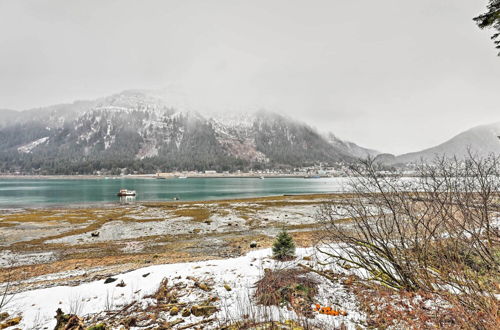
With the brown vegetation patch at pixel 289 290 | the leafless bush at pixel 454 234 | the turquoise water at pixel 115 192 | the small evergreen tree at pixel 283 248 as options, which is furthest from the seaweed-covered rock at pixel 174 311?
the turquoise water at pixel 115 192

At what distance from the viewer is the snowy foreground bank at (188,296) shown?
4633 millimetres

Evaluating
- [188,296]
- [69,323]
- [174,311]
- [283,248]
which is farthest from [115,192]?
[174,311]

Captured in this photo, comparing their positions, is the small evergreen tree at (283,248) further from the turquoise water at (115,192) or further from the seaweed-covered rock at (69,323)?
the turquoise water at (115,192)

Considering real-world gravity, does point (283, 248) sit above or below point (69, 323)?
below

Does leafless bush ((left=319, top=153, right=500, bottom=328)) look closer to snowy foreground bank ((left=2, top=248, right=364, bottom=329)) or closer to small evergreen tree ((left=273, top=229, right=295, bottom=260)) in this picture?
snowy foreground bank ((left=2, top=248, right=364, bottom=329))

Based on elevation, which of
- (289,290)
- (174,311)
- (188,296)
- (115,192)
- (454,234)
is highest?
(454,234)

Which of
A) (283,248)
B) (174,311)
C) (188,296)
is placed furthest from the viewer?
(283,248)

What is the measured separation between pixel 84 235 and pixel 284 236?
20.5 m

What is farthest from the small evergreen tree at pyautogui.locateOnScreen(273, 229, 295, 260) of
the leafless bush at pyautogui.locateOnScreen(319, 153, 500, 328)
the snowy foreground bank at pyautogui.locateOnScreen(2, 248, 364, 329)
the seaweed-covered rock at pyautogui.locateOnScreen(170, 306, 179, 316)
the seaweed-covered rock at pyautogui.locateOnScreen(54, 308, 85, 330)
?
the seaweed-covered rock at pyautogui.locateOnScreen(54, 308, 85, 330)

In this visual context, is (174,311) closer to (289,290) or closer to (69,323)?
(69,323)

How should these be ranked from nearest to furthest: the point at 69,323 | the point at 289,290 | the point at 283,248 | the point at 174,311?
1. the point at 69,323
2. the point at 174,311
3. the point at 289,290
4. the point at 283,248

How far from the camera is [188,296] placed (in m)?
6.00

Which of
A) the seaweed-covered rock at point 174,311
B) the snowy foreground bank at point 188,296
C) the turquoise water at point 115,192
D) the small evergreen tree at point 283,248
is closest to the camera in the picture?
the snowy foreground bank at point 188,296

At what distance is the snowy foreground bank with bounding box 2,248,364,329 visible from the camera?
463cm
